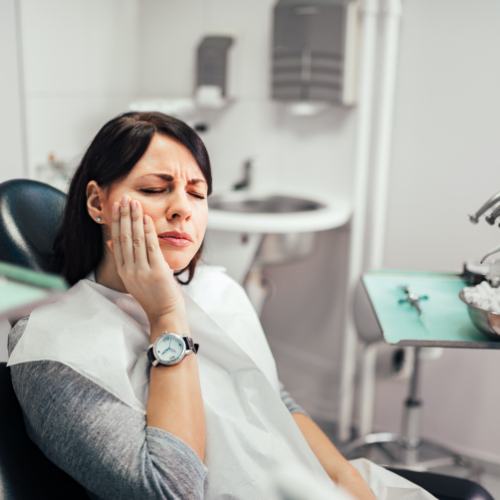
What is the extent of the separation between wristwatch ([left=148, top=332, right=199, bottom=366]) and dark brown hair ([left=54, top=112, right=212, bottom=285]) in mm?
239

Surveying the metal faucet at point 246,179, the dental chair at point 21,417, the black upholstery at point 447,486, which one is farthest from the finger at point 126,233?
the metal faucet at point 246,179

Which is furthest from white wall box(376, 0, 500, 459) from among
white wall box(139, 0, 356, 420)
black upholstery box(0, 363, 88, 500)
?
black upholstery box(0, 363, 88, 500)

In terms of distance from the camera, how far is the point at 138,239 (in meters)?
1.02

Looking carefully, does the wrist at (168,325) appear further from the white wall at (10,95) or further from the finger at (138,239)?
the white wall at (10,95)

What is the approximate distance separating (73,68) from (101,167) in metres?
1.37

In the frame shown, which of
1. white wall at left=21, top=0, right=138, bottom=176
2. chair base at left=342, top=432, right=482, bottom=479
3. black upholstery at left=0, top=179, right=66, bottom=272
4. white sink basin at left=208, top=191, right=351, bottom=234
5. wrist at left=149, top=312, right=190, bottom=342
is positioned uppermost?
white wall at left=21, top=0, right=138, bottom=176

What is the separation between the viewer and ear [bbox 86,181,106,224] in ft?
3.61

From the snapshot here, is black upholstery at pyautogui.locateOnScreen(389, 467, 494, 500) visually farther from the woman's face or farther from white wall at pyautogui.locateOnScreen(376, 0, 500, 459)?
white wall at pyautogui.locateOnScreen(376, 0, 500, 459)

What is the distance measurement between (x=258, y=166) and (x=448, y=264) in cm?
83

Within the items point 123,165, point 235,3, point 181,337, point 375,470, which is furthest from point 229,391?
point 235,3

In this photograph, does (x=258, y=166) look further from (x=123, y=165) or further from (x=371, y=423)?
(x=123, y=165)

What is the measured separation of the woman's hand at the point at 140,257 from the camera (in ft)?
3.34

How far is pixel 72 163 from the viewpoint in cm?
231

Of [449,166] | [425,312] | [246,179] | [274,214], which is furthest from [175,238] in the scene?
[246,179]
